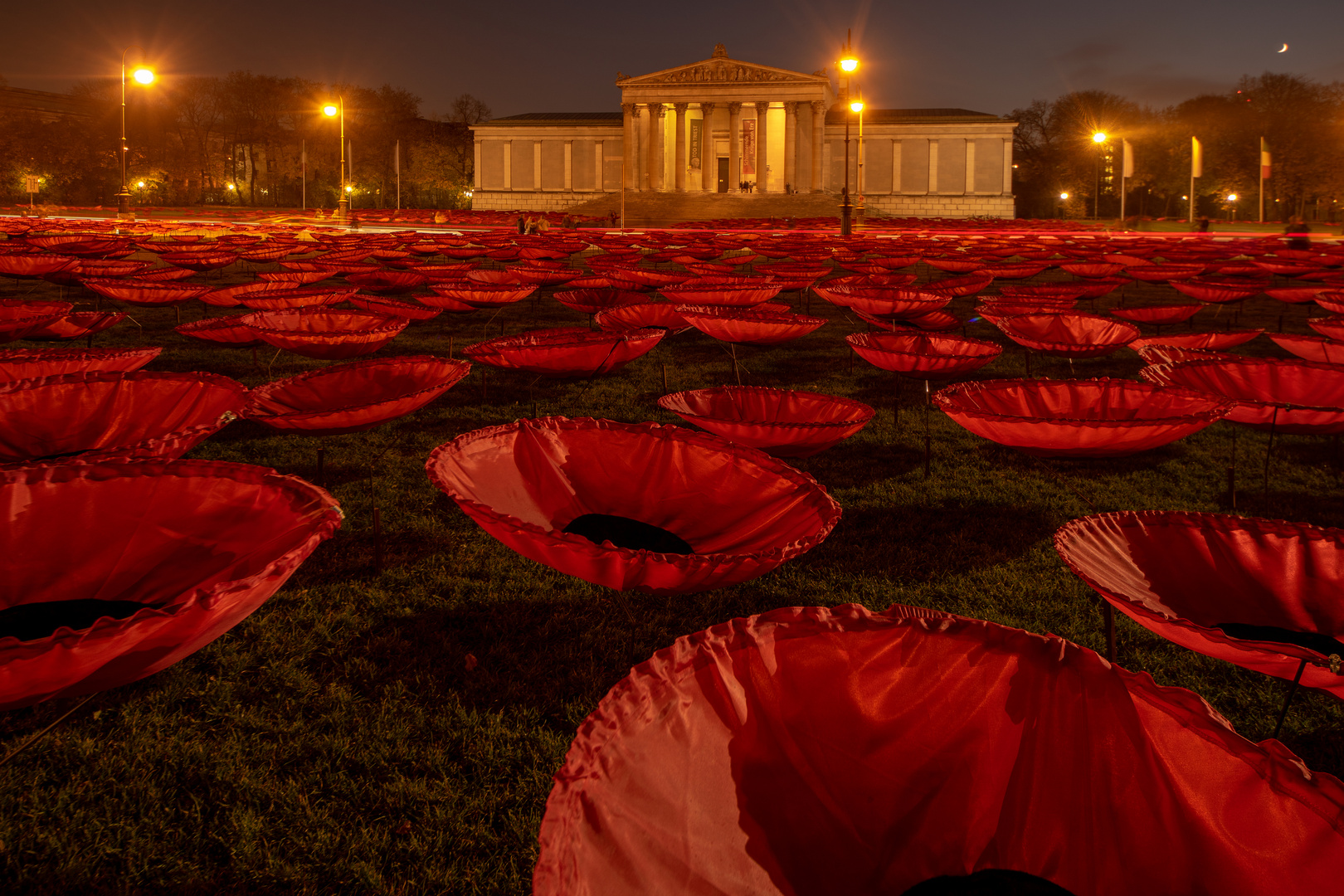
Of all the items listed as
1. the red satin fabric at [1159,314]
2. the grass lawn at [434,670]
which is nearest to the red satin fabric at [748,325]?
the grass lawn at [434,670]

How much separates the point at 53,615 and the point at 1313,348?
28.7 feet

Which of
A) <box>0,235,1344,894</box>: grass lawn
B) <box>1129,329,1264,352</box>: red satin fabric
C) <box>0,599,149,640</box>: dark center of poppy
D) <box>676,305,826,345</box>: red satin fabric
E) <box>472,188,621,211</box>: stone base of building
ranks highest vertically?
<box>472,188,621,211</box>: stone base of building

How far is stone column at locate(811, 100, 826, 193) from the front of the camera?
68.2 metres

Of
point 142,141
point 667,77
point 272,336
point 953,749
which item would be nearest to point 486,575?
point 272,336

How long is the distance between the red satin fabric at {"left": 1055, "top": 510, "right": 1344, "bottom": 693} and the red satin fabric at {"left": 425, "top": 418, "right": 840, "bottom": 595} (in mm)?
929

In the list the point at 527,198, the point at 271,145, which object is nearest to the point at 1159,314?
the point at 527,198

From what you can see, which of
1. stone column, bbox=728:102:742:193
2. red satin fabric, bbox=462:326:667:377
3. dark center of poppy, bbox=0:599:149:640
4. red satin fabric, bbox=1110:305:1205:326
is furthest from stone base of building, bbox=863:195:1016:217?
dark center of poppy, bbox=0:599:149:640

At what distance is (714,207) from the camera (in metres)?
59.8

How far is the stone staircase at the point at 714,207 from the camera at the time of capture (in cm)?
5831

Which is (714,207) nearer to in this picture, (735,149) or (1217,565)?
(735,149)

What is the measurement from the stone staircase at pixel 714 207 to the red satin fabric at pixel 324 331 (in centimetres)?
5036

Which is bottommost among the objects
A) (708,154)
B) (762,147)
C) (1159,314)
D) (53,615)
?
(53,615)

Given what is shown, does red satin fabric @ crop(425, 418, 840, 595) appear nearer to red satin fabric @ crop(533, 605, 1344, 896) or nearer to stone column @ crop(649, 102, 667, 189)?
red satin fabric @ crop(533, 605, 1344, 896)

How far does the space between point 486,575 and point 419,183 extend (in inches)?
3220
